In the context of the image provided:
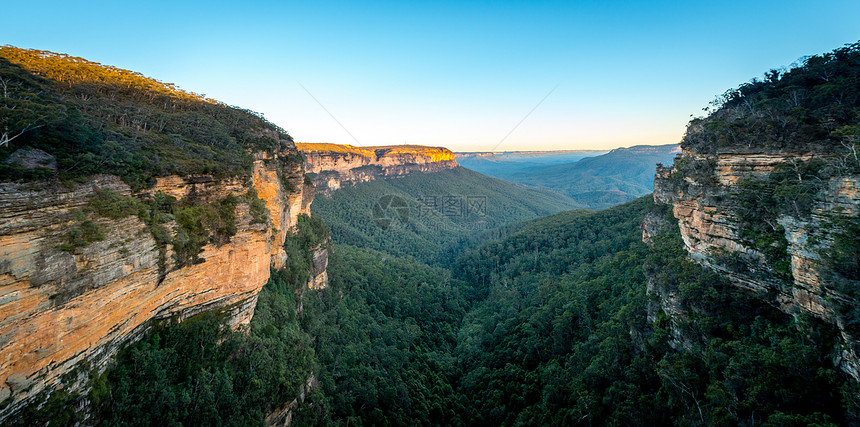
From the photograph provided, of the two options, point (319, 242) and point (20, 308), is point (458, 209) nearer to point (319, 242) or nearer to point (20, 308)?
point (319, 242)

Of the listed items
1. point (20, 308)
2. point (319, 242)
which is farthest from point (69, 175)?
point (319, 242)

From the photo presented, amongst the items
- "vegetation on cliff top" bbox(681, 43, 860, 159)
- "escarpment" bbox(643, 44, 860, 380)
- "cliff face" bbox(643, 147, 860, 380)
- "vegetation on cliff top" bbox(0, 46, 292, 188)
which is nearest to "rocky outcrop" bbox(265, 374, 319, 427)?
"vegetation on cliff top" bbox(0, 46, 292, 188)

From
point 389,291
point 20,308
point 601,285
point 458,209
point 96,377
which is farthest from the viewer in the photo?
point 458,209

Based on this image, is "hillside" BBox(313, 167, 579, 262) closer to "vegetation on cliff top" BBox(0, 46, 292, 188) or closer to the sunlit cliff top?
the sunlit cliff top

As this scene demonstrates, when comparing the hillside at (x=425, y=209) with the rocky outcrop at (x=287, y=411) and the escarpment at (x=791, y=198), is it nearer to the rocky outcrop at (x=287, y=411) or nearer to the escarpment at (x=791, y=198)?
the rocky outcrop at (x=287, y=411)

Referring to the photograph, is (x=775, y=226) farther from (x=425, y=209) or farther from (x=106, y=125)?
(x=425, y=209)
